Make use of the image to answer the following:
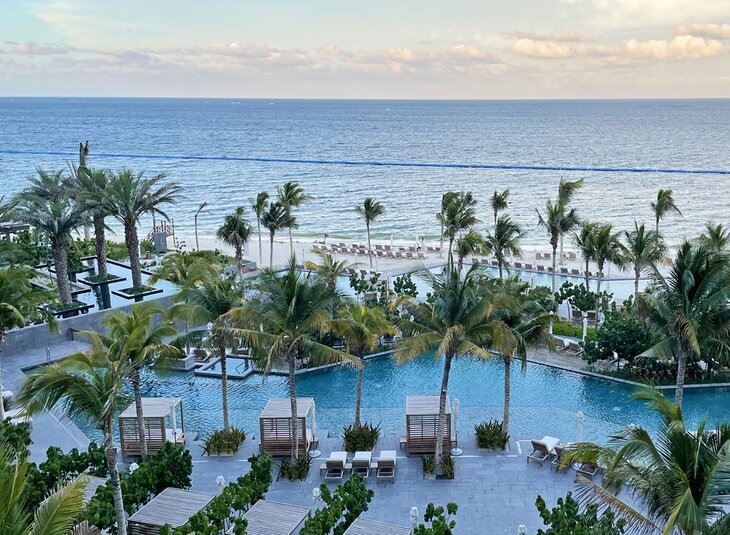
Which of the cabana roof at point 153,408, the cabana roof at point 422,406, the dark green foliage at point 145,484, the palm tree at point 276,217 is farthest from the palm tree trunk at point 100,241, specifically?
the cabana roof at point 422,406

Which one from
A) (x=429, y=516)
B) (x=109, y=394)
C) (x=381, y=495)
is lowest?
(x=381, y=495)

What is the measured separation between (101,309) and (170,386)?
6587 mm

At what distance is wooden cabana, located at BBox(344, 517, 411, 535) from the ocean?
139 feet

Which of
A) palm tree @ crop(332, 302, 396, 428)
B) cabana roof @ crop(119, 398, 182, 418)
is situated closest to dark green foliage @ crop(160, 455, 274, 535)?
palm tree @ crop(332, 302, 396, 428)

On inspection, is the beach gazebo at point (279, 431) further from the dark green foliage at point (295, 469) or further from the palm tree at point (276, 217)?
the palm tree at point (276, 217)

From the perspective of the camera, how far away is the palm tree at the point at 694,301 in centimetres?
1462

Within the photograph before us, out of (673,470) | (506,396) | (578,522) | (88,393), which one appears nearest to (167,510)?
(88,393)

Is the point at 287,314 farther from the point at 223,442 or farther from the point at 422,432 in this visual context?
the point at 422,432

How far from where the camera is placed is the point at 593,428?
765 inches

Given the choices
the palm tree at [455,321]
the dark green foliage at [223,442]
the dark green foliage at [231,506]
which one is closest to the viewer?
the dark green foliage at [231,506]

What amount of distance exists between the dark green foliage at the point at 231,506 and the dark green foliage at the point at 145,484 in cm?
128

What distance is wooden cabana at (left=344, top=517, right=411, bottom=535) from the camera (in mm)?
13045

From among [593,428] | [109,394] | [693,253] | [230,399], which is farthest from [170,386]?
[693,253]

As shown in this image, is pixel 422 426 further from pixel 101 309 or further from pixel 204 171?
pixel 204 171
